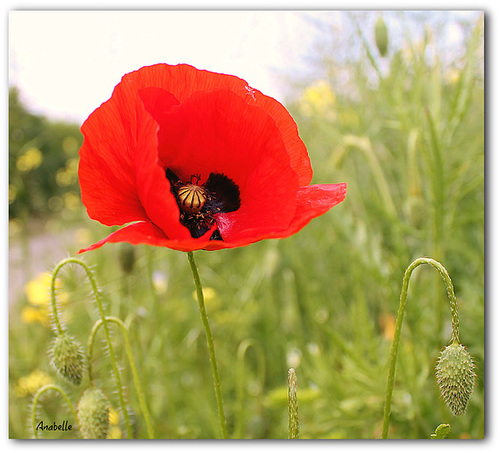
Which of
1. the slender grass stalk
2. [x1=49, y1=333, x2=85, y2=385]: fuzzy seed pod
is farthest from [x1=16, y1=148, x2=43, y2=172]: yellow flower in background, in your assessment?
[x1=49, y1=333, x2=85, y2=385]: fuzzy seed pod

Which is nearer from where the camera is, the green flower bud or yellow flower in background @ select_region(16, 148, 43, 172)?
the green flower bud

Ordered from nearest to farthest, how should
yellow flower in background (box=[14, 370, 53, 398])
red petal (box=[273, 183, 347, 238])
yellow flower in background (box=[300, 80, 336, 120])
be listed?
red petal (box=[273, 183, 347, 238])
yellow flower in background (box=[14, 370, 53, 398])
yellow flower in background (box=[300, 80, 336, 120])

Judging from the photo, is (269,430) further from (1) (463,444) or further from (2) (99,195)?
(2) (99,195)

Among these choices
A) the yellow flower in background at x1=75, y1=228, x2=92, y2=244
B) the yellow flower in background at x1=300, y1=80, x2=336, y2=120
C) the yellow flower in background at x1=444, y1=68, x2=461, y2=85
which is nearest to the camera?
the yellow flower in background at x1=444, y1=68, x2=461, y2=85

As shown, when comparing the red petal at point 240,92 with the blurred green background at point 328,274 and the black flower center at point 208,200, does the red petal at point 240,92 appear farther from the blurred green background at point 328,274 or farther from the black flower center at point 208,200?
the blurred green background at point 328,274

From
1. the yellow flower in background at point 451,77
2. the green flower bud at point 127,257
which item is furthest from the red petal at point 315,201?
the yellow flower in background at point 451,77

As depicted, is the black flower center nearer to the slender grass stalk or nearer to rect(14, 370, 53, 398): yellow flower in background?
the slender grass stalk

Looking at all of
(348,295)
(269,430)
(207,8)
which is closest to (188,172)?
(207,8)
